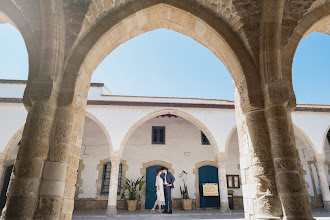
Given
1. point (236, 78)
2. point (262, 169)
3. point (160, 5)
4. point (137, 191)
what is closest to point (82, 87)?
point (160, 5)

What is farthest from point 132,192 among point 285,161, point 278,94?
point 278,94

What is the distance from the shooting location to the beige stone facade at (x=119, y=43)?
2.23 meters

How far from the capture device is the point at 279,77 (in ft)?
8.73

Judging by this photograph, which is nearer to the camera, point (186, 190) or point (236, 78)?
point (236, 78)

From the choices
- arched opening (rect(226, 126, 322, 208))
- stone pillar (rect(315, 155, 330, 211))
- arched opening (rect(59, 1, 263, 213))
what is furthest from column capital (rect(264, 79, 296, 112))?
stone pillar (rect(315, 155, 330, 211))

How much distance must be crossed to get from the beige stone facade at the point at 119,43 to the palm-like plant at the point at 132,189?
20.5ft

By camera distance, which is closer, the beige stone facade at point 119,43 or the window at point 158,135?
the beige stone facade at point 119,43

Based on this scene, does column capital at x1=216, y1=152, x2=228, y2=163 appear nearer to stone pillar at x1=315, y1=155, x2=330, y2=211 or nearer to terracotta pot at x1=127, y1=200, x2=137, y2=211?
stone pillar at x1=315, y1=155, x2=330, y2=211

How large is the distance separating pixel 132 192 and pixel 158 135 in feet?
8.85

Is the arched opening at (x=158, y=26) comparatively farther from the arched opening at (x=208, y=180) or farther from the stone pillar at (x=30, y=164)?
the arched opening at (x=208, y=180)

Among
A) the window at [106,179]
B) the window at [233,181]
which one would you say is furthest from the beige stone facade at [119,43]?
the window at [233,181]

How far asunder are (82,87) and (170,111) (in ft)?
17.9

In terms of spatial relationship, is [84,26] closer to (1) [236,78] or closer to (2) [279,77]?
(1) [236,78]

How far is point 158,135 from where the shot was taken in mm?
9938
